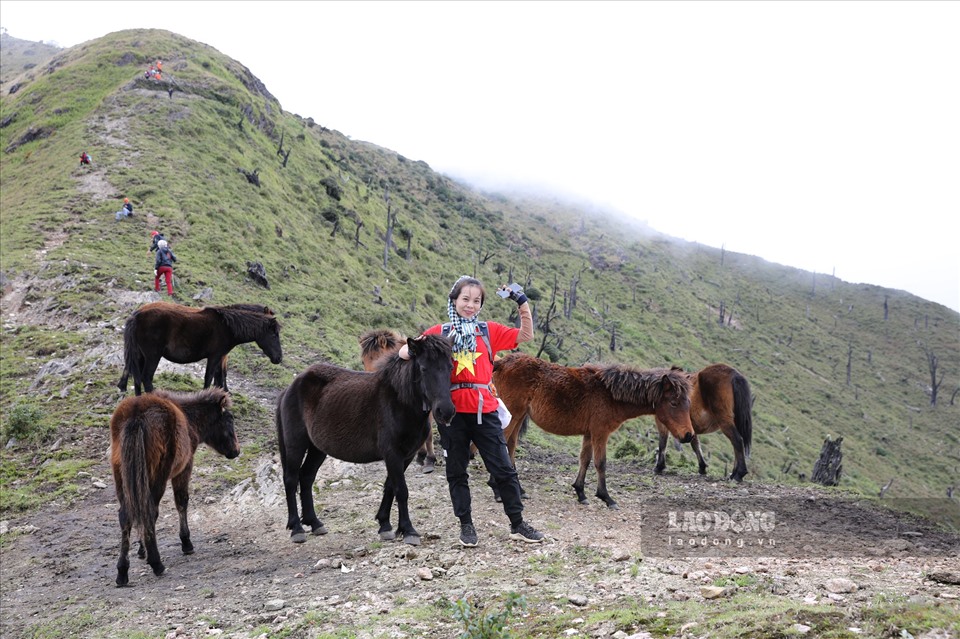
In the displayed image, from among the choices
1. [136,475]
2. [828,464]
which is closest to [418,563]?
[136,475]

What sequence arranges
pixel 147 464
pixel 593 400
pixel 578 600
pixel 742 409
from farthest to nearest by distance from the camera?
1. pixel 742 409
2. pixel 593 400
3. pixel 147 464
4. pixel 578 600

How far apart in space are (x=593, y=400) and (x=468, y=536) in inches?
128

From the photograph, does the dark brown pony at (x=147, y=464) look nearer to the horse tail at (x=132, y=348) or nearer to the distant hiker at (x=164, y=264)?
the horse tail at (x=132, y=348)

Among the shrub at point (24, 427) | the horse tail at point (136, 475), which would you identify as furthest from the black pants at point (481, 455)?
the shrub at point (24, 427)

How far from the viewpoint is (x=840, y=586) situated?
4.14 metres

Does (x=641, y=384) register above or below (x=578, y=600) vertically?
above

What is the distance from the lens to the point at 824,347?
8275 centimetres

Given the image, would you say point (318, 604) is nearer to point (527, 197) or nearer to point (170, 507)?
point (170, 507)

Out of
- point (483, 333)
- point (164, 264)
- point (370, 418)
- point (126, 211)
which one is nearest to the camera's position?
A: point (483, 333)

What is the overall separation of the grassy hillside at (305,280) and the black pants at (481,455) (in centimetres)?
661

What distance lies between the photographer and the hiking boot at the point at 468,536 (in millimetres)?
6104

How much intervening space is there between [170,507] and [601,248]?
94419mm

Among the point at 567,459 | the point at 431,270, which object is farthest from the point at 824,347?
the point at 567,459

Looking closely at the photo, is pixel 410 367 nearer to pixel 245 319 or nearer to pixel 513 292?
pixel 513 292
